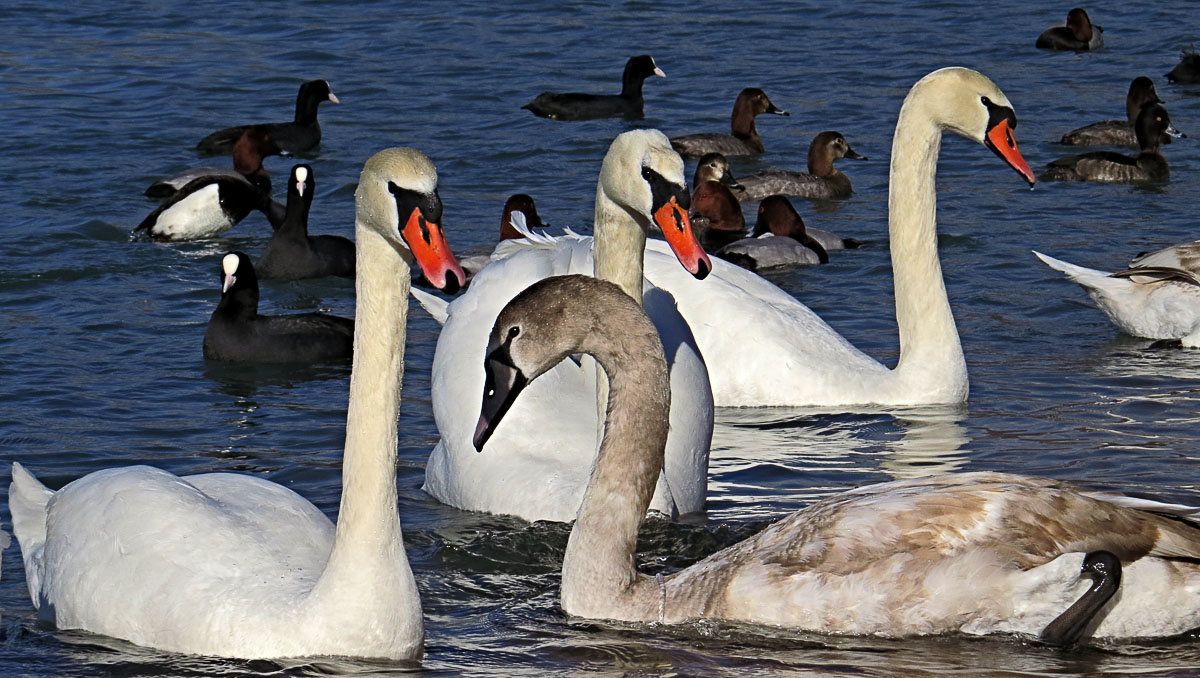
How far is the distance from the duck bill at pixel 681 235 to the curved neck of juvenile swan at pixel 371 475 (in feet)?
5.96

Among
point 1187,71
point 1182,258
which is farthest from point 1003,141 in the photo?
point 1187,71

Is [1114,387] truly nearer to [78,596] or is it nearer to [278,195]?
[78,596]

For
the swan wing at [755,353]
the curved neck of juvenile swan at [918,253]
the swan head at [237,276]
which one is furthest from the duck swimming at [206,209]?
the curved neck of juvenile swan at [918,253]

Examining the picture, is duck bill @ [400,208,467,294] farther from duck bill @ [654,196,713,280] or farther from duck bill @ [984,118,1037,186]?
duck bill @ [984,118,1037,186]

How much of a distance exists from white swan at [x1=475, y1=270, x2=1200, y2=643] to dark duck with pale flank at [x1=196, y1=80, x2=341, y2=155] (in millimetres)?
11102

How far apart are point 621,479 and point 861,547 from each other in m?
0.79

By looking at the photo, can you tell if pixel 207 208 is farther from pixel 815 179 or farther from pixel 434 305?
pixel 434 305

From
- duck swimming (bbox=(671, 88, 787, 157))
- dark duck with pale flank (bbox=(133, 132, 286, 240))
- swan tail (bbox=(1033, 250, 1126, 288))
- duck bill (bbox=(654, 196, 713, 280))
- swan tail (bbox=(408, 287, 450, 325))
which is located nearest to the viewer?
Result: duck bill (bbox=(654, 196, 713, 280))

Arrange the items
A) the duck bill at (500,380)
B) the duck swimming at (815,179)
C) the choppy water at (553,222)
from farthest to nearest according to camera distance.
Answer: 1. the duck swimming at (815,179)
2. the choppy water at (553,222)
3. the duck bill at (500,380)

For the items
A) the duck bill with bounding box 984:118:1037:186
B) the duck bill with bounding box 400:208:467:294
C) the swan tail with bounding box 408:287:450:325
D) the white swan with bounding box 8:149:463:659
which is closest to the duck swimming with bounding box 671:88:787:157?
the duck bill with bounding box 984:118:1037:186

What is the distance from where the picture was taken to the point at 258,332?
11102mm

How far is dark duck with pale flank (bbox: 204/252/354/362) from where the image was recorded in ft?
35.9

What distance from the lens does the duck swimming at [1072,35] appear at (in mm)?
20750

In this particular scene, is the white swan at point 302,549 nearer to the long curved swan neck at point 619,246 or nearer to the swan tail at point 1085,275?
the long curved swan neck at point 619,246
